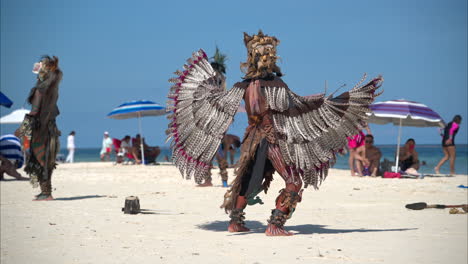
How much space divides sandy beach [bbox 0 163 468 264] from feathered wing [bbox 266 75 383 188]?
807mm

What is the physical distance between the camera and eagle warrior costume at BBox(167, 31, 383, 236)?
21.8 feet

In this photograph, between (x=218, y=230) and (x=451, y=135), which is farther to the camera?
(x=451, y=135)

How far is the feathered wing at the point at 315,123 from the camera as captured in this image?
660 centimetres

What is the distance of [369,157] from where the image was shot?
56.2 ft

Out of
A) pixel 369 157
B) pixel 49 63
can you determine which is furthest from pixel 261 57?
pixel 369 157

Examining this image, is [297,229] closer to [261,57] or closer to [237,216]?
[237,216]

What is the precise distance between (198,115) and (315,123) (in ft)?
4.30

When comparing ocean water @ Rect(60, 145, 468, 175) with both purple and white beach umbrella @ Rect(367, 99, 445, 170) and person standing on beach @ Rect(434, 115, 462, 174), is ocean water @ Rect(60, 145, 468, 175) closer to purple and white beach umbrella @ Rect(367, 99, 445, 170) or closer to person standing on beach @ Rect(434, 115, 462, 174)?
purple and white beach umbrella @ Rect(367, 99, 445, 170)

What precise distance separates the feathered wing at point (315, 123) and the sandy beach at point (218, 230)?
81 cm

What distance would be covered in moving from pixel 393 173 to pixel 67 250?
1198cm

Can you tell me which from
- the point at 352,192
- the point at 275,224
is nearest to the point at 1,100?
the point at 352,192

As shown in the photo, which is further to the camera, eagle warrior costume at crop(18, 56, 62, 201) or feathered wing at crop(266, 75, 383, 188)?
eagle warrior costume at crop(18, 56, 62, 201)

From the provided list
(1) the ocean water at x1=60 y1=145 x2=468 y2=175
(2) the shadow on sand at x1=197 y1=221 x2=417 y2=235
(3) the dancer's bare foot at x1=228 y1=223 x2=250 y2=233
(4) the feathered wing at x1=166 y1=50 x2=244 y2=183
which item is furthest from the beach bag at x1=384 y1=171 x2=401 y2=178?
(3) the dancer's bare foot at x1=228 y1=223 x2=250 y2=233

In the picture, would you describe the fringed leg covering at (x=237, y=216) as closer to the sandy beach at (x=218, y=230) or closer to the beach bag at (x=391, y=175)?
the sandy beach at (x=218, y=230)
